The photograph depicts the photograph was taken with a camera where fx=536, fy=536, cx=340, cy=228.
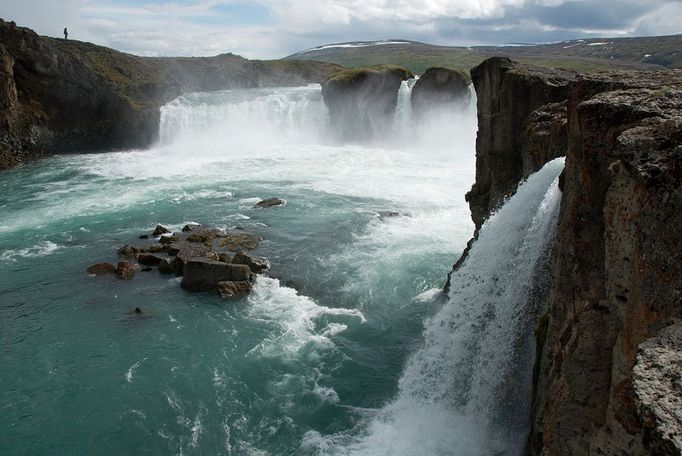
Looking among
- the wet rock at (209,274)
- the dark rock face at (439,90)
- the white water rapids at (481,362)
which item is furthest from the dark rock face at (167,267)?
the dark rock face at (439,90)

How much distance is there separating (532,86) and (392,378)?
938 centimetres

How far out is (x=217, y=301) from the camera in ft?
66.3

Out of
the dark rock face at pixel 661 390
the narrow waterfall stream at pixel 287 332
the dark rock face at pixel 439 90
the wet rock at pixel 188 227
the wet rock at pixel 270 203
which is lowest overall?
the narrow waterfall stream at pixel 287 332

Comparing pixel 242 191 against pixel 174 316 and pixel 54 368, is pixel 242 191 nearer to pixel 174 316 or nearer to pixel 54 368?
pixel 174 316

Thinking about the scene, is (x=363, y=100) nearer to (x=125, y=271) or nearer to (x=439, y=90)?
(x=439, y=90)

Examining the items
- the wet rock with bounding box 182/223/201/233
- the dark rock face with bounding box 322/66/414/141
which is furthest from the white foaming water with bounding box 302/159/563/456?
the dark rock face with bounding box 322/66/414/141

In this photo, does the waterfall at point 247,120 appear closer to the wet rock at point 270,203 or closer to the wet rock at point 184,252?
the wet rock at point 270,203

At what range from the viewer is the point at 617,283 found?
703cm

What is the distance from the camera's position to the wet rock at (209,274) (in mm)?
21078

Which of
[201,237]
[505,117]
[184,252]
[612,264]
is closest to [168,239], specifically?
[201,237]

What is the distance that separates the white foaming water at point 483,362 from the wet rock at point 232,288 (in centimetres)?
835

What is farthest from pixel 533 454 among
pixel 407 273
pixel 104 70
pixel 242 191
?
pixel 104 70

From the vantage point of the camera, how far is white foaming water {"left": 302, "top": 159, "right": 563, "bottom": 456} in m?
11.5

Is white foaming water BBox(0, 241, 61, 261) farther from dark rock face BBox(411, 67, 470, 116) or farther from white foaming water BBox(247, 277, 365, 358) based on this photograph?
dark rock face BBox(411, 67, 470, 116)
